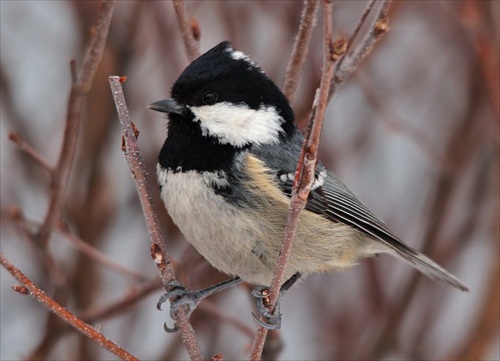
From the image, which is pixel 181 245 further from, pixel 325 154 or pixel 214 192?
pixel 214 192

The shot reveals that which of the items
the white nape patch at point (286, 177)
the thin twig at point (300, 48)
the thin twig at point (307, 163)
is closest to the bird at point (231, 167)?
the white nape patch at point (286, 177)

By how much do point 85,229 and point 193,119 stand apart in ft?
3.30

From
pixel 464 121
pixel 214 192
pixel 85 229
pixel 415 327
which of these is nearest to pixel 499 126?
pixel 464 121

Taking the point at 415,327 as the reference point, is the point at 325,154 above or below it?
above

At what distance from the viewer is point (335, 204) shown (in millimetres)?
2346

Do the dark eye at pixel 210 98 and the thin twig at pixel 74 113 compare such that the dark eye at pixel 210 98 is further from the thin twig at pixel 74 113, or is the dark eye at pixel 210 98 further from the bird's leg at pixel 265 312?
the bird's leg at pixel 265 312

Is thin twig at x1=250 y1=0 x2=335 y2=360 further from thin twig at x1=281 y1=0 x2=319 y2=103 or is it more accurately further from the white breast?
thin twig at x1=281 y1=0 x2=319 y2=103

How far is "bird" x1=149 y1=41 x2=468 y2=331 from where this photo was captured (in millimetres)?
2084

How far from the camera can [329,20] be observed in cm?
125

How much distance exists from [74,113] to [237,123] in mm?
500

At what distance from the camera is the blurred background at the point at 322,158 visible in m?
2.85

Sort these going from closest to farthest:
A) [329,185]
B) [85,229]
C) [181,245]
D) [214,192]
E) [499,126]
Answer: [214,192] → [329,185] → [499,126] → [85,229] → [181,245]

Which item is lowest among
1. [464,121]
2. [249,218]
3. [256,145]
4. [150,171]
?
[150,171]

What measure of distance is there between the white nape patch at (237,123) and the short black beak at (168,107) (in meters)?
0.03
